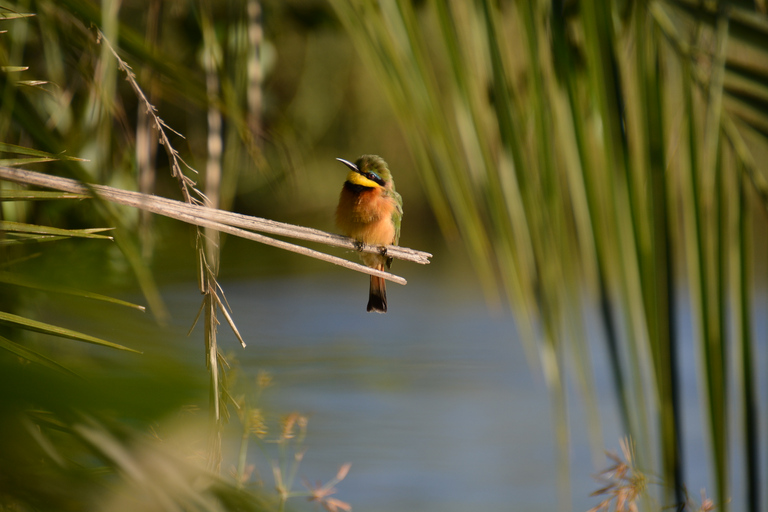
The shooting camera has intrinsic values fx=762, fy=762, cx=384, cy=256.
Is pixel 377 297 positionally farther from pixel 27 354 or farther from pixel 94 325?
pixel 94 325

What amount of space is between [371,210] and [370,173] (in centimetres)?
13

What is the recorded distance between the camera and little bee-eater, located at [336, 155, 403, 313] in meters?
1.88

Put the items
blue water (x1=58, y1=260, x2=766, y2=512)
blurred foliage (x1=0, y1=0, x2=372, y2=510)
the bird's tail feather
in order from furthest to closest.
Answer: blue water (x1=58, y1=260, x2=766, y2=512) < the bird's tail feather < blurred foliage (x1=0, y1=0, x2=372, y2=510)

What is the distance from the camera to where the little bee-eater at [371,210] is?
1.88 metres

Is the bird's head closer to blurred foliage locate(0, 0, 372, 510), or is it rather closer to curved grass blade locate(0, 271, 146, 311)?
blurred foliage locate(0, 0, 372, 510)

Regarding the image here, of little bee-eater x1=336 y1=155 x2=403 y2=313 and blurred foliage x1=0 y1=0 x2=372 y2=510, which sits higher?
little bee-eater x1=336 y1=155 x2=403 y2=313

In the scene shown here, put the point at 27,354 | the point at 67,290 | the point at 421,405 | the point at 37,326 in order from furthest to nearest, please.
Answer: the point at 421,405 → the point at 37,326 → the point at 27,354 → the point at 67,290

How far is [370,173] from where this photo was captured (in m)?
1.97

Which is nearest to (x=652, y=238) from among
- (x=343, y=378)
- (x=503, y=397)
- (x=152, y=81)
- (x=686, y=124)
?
(x=686, y=124)

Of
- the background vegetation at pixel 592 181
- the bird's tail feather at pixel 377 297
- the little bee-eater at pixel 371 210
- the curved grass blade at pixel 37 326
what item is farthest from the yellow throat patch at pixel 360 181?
the curved grass blade at pixel 37 326

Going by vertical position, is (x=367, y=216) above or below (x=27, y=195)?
above

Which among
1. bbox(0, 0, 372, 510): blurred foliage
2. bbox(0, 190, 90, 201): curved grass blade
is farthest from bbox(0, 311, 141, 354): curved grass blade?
bbox(0, 190, 90, 201): curved grass blade

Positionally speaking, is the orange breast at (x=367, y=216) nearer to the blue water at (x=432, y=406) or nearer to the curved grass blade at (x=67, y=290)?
the blue water at (x=432, y=406)

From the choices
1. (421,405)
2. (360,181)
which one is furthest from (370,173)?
(421,405)
